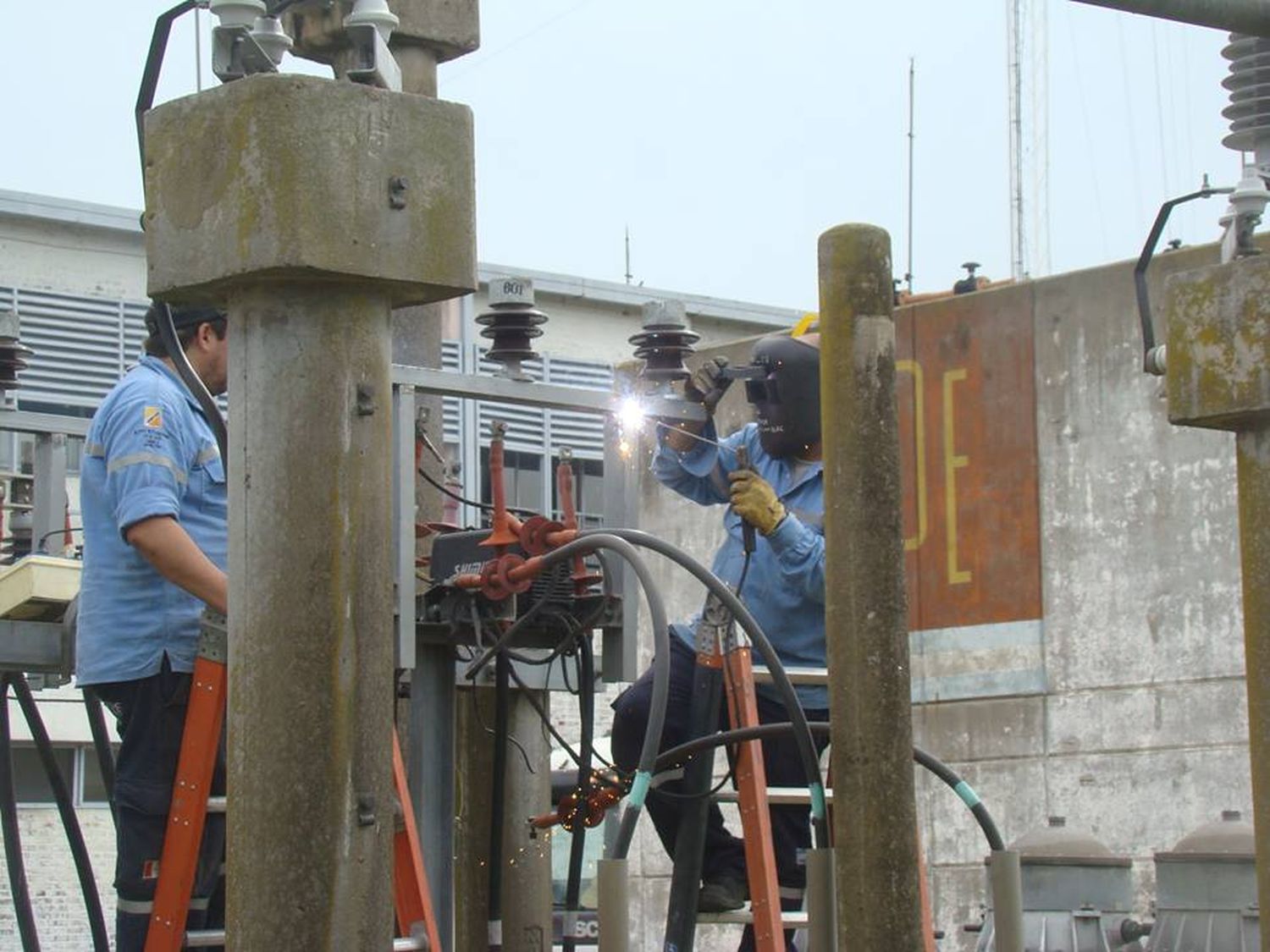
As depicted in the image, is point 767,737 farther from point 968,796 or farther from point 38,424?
point 38,424

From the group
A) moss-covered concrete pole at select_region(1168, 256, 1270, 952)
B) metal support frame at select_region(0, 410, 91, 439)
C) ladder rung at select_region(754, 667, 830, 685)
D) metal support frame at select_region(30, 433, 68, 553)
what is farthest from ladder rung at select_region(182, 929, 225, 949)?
moss-covered concrete pole at select_region(1168, 256, 1270, 952)

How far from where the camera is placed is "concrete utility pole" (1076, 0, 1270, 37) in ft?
23.6

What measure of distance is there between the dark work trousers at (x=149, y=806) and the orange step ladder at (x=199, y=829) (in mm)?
91

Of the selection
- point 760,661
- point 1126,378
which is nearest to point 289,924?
point 760,661

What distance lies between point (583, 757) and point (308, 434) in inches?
100

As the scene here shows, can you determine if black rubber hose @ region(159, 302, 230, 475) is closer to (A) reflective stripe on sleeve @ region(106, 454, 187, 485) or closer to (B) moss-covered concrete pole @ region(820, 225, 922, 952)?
(A) reflective stripe on sleeve @ region(106, 454, 187, 485)

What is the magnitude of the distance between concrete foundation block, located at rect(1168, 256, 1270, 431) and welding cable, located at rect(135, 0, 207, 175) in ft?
12.3

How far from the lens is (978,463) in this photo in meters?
23.9

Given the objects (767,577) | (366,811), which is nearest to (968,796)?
(767,577)

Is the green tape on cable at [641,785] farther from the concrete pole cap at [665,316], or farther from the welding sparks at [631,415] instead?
the concrete pole cap at [665,316]

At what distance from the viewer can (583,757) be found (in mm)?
7922

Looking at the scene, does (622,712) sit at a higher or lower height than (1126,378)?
lower

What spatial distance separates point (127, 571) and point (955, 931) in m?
17.7

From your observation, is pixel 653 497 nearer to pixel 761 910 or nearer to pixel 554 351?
pixel 554 351
